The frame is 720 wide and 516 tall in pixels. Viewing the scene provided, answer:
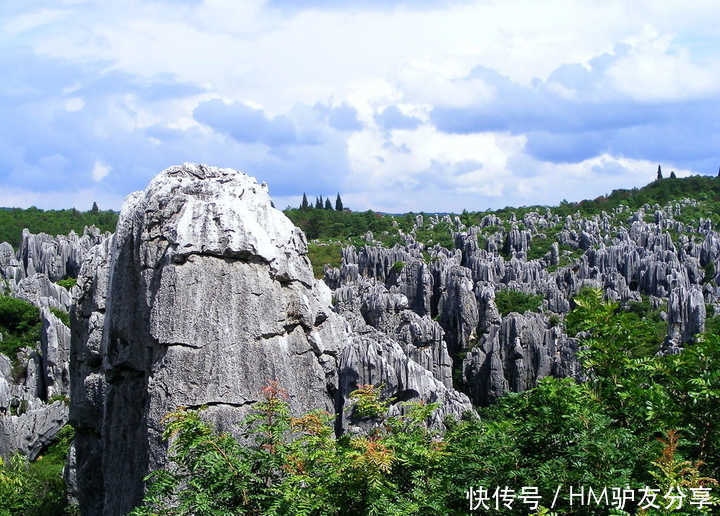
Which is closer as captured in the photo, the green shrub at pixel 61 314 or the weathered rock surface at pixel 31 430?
the weathered rock surface at pixel 31 430

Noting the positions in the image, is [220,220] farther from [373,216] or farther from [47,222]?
[373,216]

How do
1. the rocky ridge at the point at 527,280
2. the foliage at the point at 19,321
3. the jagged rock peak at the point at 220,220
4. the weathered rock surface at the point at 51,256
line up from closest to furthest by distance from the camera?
the jagged rock peak at the point at 220,220 < the rocky ridge at the point at 527,280 < the foliage at the point at 19,321 < the weathered rock surface at the point at 51,256

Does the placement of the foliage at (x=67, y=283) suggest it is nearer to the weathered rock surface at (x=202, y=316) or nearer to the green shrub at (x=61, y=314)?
the green shrub at (x=61, y=314)

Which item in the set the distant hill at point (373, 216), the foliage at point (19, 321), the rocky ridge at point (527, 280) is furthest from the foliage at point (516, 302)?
the distant hill at point (373, 216)

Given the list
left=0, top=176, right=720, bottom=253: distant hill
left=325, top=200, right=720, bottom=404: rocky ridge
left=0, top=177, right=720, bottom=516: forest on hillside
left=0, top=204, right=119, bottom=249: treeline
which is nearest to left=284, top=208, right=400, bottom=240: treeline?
left=0, top=176, right=720, bottom=253: distant hill

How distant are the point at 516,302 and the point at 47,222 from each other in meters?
59.6

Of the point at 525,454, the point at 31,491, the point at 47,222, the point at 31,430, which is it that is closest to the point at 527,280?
the point at 31,430

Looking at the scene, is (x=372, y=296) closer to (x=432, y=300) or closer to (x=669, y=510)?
(x=432, y=300)

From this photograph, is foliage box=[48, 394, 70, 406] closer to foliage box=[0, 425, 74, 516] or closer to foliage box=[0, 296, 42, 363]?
foliage box=[0, 296, 42, 363]

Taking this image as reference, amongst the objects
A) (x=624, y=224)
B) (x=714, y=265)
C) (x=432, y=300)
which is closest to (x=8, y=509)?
(x=432, y=300)

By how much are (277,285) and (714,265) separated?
6423 centimetres

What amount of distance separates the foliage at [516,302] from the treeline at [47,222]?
45525 mm

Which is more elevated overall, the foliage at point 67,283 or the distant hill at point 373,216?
the distant hill at point 373,216

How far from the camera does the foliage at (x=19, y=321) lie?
139 feet
